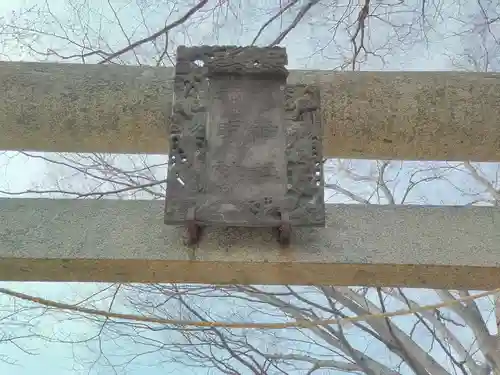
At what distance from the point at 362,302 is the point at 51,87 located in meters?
3.38

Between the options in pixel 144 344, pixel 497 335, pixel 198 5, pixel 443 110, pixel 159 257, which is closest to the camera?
pixel 159 257

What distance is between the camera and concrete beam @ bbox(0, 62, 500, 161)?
2404 mm

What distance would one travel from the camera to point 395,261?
6.90 feet

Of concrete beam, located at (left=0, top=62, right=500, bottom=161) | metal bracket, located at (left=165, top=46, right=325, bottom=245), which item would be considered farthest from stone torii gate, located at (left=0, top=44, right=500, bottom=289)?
metal bracket, located at (left=165, top=46, right=325, bottom=245)

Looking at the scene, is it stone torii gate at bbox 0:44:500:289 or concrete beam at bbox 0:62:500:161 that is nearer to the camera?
stone torii gate at bbox 0:44:500:289

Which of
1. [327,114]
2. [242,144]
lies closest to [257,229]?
[242,144]

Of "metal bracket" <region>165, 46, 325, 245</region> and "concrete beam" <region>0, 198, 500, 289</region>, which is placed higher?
"metal bracket" <region>165, 46, 325, 245</region>

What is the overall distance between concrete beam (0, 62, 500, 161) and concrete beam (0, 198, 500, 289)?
12.5 inches

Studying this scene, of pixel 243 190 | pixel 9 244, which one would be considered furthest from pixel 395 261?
pixel 9 244

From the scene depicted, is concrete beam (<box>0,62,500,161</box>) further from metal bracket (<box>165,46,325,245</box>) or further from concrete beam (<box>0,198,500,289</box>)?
concrete beam (<box>0,198,500,289</box>)

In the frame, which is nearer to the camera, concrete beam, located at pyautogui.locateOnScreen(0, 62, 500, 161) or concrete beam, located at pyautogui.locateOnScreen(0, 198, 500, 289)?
concrete beam, located at pyautogui.locateOnScreen(0, 198, 500, 289)

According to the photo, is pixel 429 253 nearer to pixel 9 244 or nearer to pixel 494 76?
pixel 494 76

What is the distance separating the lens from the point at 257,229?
2.17 meters

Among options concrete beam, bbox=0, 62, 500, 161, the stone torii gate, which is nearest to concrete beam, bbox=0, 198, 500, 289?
the stone torii gate
